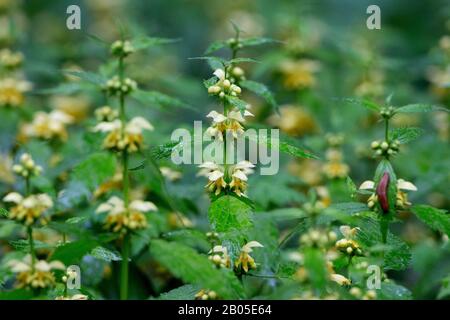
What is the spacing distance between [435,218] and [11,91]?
10.6 ft

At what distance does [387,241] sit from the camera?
338cm

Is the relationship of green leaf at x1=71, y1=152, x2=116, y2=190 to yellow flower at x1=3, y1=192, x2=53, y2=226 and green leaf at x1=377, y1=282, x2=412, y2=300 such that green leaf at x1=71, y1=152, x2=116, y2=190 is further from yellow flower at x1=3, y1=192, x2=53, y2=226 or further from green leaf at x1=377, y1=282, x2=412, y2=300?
green leaf at x1=377, y1=282, x2=412, y2=300

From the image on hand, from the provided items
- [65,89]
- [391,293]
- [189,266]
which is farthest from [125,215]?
[65,89]

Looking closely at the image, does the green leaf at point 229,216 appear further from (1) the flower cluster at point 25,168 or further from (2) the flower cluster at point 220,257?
(1) the flower cluster at point 25,168

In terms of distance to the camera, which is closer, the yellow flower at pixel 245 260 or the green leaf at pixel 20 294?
the green leaf at pixel 20 294

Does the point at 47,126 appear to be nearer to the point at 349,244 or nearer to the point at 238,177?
the point at 238,177

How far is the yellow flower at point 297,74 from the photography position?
592 centimetres

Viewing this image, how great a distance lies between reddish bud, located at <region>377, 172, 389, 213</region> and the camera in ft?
10.4

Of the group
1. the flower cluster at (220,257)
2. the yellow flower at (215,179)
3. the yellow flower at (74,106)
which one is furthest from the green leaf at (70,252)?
the yellow flower at (74,106)

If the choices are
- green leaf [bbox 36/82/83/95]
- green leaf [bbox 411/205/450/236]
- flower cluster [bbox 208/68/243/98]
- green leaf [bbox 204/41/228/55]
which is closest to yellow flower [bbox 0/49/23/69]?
green leaf [bbox 36/82/83/95]

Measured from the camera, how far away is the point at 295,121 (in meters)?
5.87

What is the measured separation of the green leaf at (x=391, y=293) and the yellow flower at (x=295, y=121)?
8.60 ft
